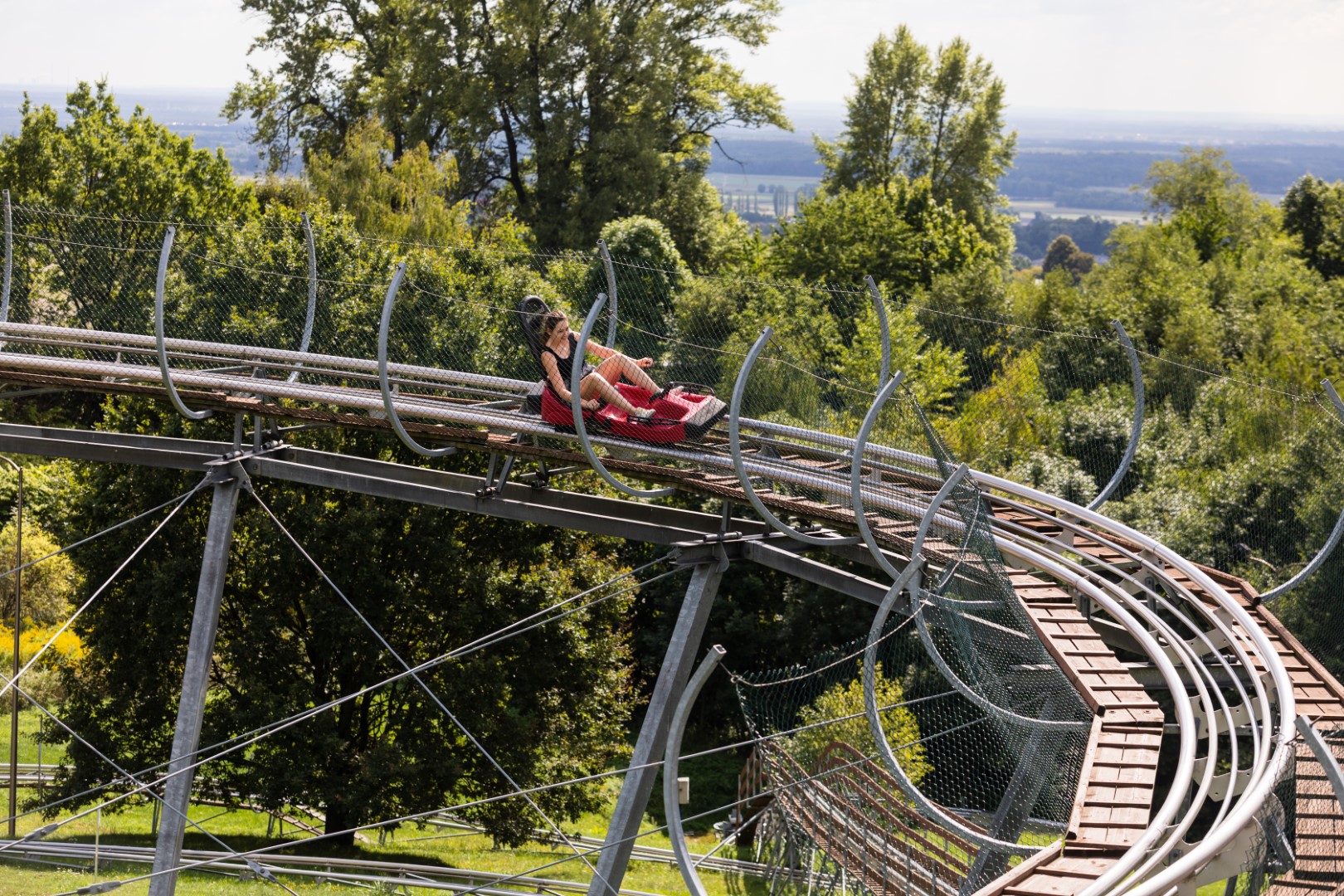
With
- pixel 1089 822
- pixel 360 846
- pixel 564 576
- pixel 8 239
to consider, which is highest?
pixel 8 239

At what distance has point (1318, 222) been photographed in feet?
160

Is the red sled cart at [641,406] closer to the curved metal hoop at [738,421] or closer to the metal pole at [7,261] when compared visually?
the curved metal hoop at [738,421]

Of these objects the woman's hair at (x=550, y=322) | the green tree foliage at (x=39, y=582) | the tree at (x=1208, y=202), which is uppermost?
the tree at (x=1208, y=202)

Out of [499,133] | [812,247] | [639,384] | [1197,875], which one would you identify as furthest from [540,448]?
[499,133]

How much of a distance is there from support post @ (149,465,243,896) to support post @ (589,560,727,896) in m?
3.36

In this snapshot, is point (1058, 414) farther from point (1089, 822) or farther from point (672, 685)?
point (1089, 822)

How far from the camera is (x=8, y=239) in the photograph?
12195 millimetres

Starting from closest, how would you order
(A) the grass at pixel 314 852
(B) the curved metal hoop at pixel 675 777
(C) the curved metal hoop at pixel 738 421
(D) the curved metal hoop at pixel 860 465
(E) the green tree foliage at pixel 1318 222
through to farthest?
(B) the curved metal hoop at pixel 675 777 → (D) the curved metal hoop at pixel 860 465 → (C) the curved metal hoop at pixel 738 421 → (A) the grass at pixel 314 852 → (E) the green tree foliage at pixel 1318 222

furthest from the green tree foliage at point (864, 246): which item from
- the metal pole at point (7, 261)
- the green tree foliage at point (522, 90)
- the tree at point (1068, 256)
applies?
the tree at point (1068, 256)

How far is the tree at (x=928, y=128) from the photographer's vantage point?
49.3 m

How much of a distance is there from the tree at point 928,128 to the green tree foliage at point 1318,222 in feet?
33.1

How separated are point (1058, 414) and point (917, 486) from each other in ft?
24.2

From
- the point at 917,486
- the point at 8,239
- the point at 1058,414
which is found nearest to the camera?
the point at 917,486

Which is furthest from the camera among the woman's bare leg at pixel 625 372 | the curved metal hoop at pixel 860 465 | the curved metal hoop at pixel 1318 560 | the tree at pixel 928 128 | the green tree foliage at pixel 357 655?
the tree at pixel 928 128
